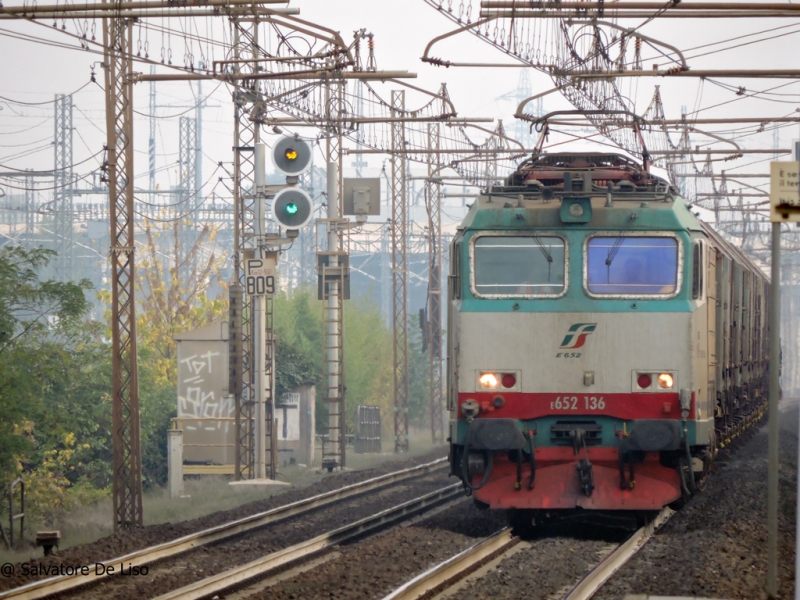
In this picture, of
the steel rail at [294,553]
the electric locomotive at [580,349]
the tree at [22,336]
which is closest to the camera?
the steel rail at [294,553]

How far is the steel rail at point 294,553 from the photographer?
9391mm

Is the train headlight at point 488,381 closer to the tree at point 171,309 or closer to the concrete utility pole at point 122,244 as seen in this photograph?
the concrete utility pole at point 122,244

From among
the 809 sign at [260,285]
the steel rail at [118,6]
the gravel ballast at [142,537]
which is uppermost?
the steel rail at [118,6]

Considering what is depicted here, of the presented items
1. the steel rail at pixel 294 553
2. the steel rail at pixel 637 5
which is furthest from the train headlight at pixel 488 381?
the steel rail at pixel 637 5

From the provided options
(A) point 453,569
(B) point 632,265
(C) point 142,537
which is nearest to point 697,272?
(B) point 632,265

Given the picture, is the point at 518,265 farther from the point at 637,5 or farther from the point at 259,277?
the point at 259,277

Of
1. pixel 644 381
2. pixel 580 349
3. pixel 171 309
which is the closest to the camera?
pixel 644 381

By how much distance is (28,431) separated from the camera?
79.4 ft

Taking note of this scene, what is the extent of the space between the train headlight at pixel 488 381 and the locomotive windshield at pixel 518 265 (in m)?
0.87

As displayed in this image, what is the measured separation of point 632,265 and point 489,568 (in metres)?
3.55

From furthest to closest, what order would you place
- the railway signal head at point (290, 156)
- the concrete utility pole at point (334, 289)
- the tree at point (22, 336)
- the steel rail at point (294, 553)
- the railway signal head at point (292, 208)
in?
the concrete utility pole at point (334, 289) < the railway signal head at point (290, 156) < the railway signal head at point (292, 208) < the tree at point (22, 336) < the steel rail at point (294, 553)

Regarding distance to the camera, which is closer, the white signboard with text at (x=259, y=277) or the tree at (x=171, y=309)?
the white signboard with text at (x=259, y=277)

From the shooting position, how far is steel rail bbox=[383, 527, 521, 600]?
8.93m

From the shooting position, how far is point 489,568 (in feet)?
34.7
